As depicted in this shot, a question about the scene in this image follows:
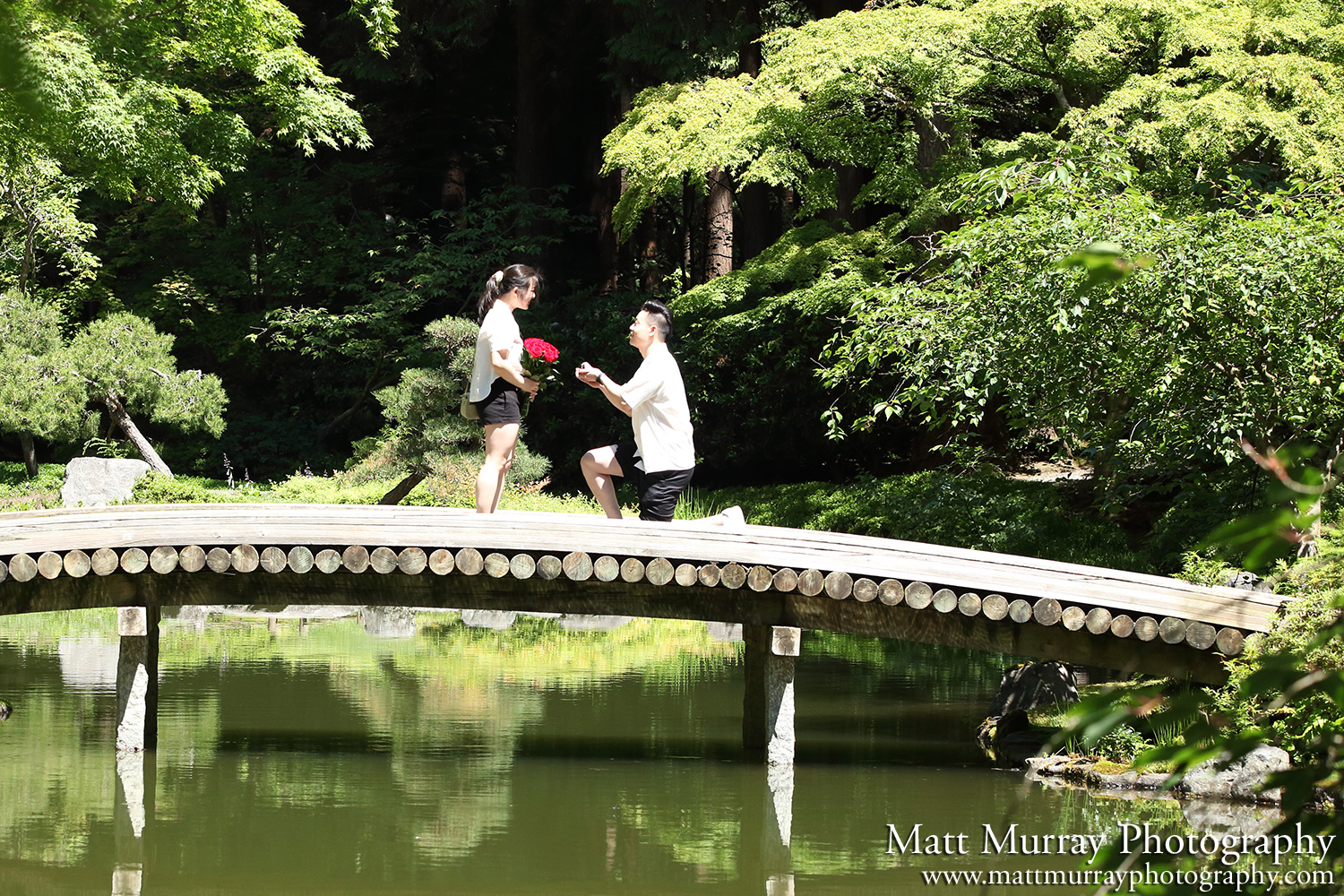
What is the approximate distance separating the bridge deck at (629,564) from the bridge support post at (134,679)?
1.03 ft

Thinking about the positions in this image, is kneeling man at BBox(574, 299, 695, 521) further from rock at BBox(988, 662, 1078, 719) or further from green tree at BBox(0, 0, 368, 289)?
green tree at BBox(0, 0, 368, 289)

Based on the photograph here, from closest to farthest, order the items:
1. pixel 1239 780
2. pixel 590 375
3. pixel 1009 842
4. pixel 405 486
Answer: pixel 1009 842
pixel 590 375
pixel 1239 780
pixel 405 486

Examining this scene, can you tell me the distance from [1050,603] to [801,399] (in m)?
12.3

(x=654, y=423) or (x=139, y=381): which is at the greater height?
(x=139, y=381)

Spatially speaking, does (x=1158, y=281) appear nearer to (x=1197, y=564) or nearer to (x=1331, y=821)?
(x=1197, y=564)

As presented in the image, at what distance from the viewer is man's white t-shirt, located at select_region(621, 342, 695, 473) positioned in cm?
652

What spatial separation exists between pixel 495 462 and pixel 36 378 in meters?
13.4

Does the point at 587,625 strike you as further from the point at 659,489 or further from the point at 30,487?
the point at 30,487

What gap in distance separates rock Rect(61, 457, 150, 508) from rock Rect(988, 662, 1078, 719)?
1215 cm

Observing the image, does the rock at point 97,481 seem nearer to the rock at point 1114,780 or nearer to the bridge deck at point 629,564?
the bridge deck at point 629,564

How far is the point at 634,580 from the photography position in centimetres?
655

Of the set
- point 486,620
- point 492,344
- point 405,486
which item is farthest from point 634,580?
point 486,620

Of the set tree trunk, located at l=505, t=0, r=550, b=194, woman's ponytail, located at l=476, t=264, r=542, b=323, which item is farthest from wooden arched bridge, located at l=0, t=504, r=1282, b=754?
tree trunk, located at l=505, t=0, r=550, b=194

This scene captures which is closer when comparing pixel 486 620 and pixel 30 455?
pixel 486 620
